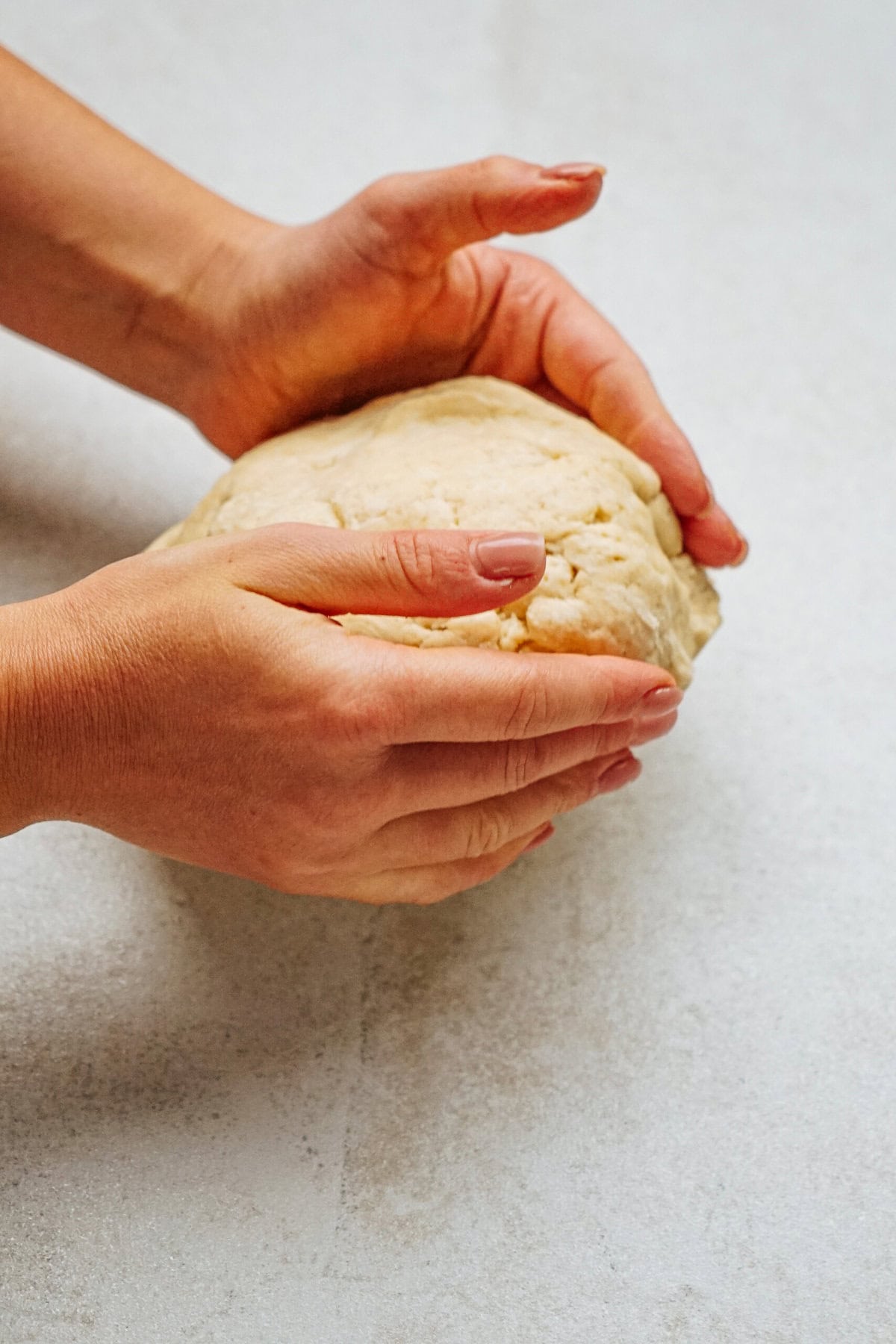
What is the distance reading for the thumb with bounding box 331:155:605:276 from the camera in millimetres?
1282

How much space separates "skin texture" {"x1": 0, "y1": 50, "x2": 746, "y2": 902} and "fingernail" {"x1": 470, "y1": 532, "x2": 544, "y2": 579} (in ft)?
0.05

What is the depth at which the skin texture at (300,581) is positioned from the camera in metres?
1.09

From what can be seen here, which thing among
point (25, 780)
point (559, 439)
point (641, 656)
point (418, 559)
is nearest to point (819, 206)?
point (559, 439)

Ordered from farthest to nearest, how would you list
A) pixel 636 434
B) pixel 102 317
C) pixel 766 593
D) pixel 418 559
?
1. pixel 766 593
2. pixel 102 317
3. pixel 636 434
4. pixel 418 559

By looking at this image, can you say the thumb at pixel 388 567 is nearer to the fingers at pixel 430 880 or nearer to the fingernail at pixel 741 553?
the fingers at pixel 430 880

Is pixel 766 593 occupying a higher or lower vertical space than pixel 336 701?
lower

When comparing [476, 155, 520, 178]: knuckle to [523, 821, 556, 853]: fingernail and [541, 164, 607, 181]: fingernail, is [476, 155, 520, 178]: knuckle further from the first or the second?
[523, 821, 556, 853]: fingernail

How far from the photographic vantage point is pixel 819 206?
7.00ft

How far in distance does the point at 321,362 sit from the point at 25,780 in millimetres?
652

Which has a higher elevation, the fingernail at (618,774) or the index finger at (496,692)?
the index finger at (496,692)

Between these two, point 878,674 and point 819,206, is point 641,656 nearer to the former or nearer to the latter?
point 878,674

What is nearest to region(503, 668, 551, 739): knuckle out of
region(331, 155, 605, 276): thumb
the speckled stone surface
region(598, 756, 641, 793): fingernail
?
region(598, 756, 641, 793): fingernail

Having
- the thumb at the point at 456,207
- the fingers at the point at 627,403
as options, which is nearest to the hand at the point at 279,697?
the fingers at the point at 627,403

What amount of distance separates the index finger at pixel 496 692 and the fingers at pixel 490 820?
127mm
